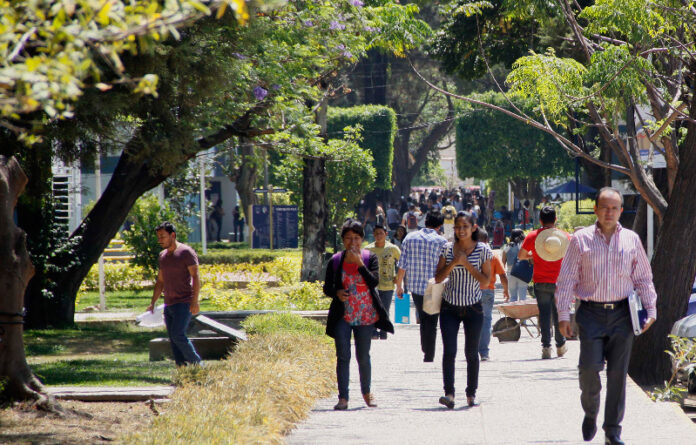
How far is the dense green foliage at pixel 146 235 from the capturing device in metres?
20.9

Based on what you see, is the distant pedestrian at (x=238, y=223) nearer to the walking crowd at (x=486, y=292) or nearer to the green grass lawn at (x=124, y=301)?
the green grass lawn at (x=124, y=301)

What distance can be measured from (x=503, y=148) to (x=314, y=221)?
905 inches

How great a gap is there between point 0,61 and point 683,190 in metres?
8.53

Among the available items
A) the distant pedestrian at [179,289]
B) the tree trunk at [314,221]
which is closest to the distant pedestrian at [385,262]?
the distant pedestrian at [179,289]

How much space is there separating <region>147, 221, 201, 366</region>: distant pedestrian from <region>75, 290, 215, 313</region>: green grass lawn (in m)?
8.33

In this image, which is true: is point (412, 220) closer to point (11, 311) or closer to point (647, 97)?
point (647, 97)

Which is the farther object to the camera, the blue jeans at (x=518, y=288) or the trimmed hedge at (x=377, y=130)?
the trimmed hedge at (x=377, y=130)

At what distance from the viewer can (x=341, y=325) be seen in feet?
26.9

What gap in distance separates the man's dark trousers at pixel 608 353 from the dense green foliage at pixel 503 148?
3444 cm

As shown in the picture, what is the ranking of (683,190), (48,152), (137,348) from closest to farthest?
1. (48,152)
2. (683,190)
3. (137,348)

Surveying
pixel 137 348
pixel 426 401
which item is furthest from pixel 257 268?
pixel 426 401

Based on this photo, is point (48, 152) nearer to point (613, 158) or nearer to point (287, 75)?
point (287, 75)

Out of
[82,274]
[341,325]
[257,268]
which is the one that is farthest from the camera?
[257,268]

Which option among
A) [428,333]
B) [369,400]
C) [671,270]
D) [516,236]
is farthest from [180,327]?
[516,236]
